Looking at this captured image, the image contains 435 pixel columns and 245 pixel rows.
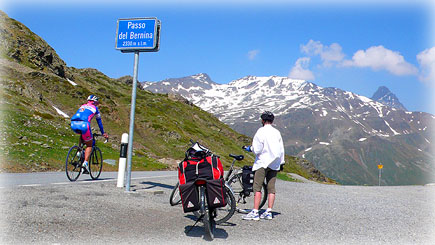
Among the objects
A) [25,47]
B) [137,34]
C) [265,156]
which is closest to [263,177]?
[265,156]

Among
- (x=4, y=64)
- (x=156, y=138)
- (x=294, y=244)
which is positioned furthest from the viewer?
(x=156, y=138)

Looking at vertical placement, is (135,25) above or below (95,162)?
above

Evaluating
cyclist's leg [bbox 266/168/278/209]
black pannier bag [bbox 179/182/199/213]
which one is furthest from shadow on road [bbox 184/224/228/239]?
cyclist's leg [bbox 266/168/278/209]

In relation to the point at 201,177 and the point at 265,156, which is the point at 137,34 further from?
the point at 201,177

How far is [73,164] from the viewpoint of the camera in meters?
13.1

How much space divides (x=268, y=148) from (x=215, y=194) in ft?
8.02

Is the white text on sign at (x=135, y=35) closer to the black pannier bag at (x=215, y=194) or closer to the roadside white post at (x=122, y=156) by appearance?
the roadside white post at (x=122, y=156)

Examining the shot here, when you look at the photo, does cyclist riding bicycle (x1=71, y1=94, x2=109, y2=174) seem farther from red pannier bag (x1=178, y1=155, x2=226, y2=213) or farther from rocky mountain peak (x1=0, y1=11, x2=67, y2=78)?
rocky mountain peak (x1=0, y1=11, x2=67, y2=78)

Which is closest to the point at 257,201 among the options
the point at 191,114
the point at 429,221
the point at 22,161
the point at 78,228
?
the point at 78,228

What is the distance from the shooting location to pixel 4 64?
71875mm

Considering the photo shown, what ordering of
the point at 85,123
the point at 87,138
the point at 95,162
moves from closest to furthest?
1. the point at 85,123
2. the point at 87,138
3. the point at 95,162

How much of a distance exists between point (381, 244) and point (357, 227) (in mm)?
1731

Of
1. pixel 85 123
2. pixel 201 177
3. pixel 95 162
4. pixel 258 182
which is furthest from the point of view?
pixel 95 162

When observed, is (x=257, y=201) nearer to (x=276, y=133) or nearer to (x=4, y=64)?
(x=276, y=133)
